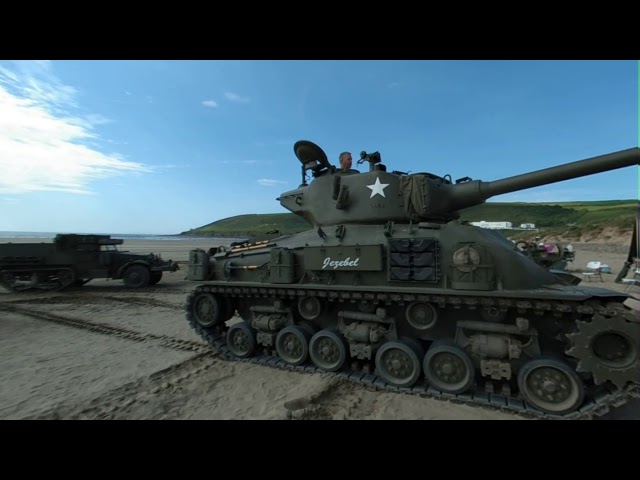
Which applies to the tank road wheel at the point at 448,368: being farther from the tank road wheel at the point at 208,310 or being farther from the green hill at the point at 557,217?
the green hill at the point at 557,217

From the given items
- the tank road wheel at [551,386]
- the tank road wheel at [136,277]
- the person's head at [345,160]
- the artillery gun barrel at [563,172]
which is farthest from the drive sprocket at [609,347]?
the tank road wheel at [136,277]

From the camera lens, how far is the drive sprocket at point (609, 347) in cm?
406

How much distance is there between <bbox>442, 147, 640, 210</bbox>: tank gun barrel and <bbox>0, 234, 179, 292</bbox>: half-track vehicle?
1700cm

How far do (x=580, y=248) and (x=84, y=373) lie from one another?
45.3 meters

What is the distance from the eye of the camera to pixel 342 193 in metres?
6.68

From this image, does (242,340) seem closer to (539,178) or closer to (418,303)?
(418,303)

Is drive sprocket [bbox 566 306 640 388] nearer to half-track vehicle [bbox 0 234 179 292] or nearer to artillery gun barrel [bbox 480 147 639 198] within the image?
artillery gun barrel [bbox 480 147 639 198]

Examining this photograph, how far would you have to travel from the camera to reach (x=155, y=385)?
5.90m

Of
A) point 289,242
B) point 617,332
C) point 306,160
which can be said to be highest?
point 306,160

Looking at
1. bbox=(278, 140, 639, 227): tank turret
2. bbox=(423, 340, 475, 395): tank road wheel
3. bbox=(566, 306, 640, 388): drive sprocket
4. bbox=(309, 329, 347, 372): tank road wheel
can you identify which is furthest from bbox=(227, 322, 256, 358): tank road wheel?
bbox=(566, 306, 640, 388): drive sprocket

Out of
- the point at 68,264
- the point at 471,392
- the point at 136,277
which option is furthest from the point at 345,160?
the point at 68,264

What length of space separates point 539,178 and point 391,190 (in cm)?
254
